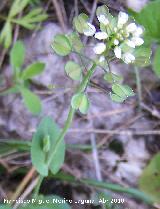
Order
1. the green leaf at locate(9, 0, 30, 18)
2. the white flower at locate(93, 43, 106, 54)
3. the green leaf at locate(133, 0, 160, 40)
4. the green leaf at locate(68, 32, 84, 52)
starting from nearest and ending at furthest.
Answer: the white flower at locate(93, 43, 106, 54) < the green leaf at locate(68, 32, 84, 52) < the green leaf at locate(133, 0, 160, 40) < the green leaf at locate(9, 0, 30, 18)

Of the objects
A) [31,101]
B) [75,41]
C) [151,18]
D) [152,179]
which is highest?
[75,41]

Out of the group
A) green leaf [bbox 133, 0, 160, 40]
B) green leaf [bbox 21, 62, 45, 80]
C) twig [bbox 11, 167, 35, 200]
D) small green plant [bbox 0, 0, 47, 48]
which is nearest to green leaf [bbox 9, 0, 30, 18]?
small green plant [bbox 0, 0, 47, 48]

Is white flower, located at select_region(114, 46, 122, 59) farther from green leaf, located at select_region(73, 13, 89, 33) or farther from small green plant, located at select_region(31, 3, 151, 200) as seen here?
green leaf, located at select_region(73, 13, 89, 33)

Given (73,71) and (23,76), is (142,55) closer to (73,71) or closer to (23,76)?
(73,71)

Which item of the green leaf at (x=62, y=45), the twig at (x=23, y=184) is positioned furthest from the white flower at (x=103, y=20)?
the twig at (x=23, y=184)

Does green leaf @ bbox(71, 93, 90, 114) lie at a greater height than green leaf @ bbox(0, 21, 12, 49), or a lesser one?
lesser

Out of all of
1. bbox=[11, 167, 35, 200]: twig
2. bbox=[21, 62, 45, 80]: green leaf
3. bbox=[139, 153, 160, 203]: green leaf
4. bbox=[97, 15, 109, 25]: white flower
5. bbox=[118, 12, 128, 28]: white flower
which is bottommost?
bbox=[139, 153, 160, 203]: green leaf

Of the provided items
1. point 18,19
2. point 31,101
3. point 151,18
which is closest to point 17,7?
point 18,19
